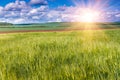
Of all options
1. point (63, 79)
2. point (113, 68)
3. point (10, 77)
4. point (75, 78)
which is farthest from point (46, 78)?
point (113, 68)

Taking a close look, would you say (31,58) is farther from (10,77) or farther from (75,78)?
(75,78)

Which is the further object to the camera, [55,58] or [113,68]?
[55,58]

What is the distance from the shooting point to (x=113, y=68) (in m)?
2.01

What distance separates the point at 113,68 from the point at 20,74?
102 centimetres

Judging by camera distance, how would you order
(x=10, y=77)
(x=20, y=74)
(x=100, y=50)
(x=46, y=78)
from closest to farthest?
(x=46, y=78)
(x=10, y=77)
(x=20, y=74)
(x=100, y=50)

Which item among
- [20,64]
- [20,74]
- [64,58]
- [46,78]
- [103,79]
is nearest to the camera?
[103,79]

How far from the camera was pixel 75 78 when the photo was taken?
70.2 inches

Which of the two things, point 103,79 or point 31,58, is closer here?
point 103,79

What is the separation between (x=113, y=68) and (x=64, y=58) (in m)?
0.86

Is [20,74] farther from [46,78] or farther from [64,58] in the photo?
[64,58]

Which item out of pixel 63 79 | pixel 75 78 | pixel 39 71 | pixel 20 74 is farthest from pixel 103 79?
pixel 20 74

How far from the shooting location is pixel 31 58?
2.74 meters

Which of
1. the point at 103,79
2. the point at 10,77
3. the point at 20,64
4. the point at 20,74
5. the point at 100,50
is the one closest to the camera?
the point at 103,79

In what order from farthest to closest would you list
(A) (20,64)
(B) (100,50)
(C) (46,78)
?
(B) (100,50), (A) (20,64), (C) (46,78)
